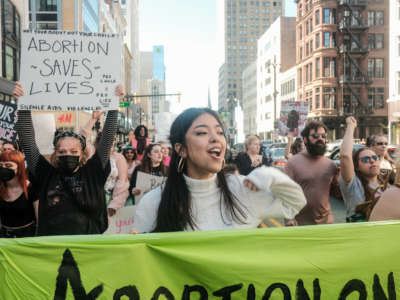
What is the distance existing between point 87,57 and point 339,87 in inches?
2334

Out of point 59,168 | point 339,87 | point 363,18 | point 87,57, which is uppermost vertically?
point 363,18

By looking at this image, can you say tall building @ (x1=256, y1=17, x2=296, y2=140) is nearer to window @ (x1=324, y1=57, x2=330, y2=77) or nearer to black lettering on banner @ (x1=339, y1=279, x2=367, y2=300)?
→ window @ (x1=324, y1=57, x2=330, y2=77)

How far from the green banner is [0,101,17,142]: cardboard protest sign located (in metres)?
4.84

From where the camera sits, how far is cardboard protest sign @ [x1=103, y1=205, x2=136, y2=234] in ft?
18.6

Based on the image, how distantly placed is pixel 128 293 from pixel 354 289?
1.22 metres

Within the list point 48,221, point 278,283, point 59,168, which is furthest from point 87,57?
point 278,283

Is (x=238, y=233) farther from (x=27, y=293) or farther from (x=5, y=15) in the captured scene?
(x=5, y=15)

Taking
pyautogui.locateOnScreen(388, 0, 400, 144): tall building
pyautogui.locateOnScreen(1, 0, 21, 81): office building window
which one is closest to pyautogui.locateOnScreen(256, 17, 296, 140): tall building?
pyautogui.locateOnScreen(388, 0, 400, 144): tall building

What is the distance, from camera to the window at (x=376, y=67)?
6109 cm

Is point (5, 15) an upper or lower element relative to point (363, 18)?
lower

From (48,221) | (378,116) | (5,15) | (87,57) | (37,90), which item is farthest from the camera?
(378,116)

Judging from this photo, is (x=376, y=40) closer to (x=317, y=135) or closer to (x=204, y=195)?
(x=317, y=135)

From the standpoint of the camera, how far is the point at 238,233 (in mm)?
2332

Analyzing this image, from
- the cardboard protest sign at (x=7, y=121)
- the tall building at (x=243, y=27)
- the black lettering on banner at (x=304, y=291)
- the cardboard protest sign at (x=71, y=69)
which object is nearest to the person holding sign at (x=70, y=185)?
the cardboard protest sign at (x=71, y=69)
